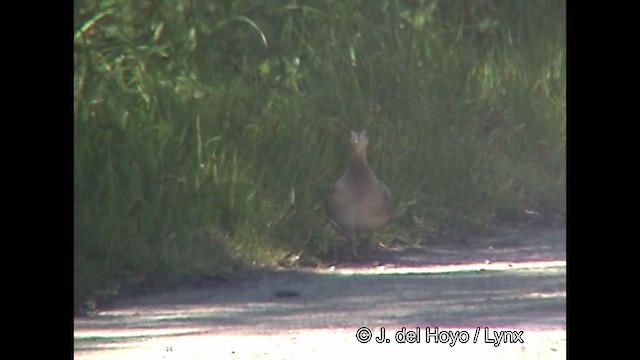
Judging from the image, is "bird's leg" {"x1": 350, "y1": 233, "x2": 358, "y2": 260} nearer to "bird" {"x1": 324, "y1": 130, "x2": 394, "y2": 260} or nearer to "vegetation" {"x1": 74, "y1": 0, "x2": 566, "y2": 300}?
"bird" {"x1": 324, "y1": 130, "x2": 394, "y2": 260}

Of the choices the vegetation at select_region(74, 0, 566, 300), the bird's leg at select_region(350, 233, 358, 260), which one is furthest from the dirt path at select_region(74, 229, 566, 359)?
the vegetation at select_region(74, 0, 566, 300)

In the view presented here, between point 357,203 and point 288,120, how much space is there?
95cm

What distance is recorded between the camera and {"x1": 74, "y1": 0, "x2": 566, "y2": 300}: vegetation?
360 inches

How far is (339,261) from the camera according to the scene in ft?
31.8

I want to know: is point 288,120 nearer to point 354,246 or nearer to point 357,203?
point 357,203

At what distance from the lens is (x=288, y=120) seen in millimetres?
10367

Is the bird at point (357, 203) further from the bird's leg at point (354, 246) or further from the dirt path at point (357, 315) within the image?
the dirt path at point (357, 315)

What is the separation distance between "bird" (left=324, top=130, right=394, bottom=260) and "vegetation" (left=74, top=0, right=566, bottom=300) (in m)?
0.19

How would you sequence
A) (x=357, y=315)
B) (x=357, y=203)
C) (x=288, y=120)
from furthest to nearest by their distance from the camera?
(x=288, y=120) < (x=357, y=203) < (x=357, y=315)

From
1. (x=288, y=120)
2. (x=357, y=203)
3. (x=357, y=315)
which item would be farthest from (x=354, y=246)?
(x=357, y=315)
